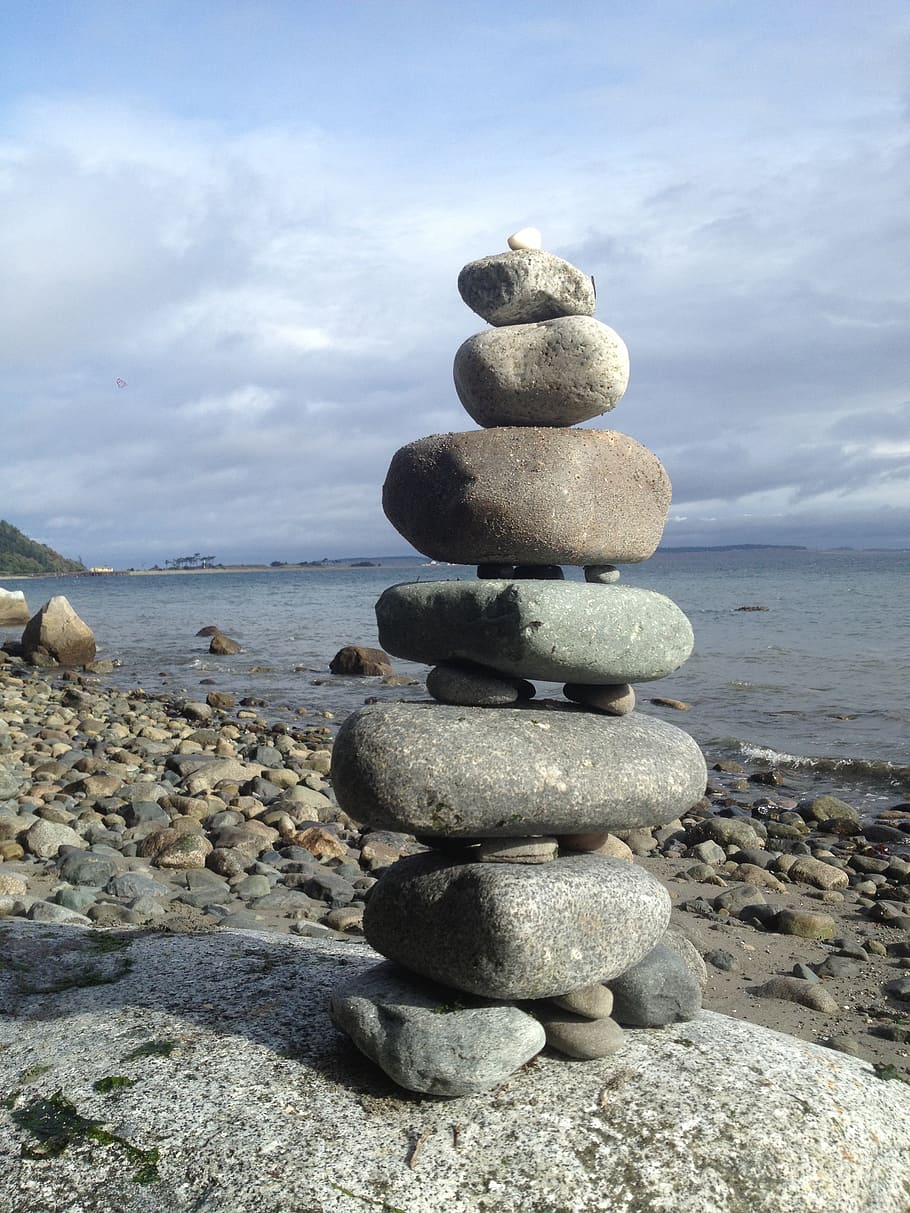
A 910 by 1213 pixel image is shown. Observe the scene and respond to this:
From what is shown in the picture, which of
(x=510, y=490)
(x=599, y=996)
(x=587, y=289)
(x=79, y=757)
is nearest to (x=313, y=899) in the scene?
(x=599, y=996)

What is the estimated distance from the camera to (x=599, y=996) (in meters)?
4.86

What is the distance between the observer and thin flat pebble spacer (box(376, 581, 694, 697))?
5027 millimetres

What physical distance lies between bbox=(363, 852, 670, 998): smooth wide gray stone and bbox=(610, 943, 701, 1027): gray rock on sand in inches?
8.2

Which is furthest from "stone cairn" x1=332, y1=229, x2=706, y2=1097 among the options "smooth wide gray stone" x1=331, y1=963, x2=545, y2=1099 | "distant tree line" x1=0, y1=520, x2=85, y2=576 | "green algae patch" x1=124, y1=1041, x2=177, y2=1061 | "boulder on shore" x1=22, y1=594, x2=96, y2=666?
"distant tree line" x1=0, y1=520, x2=85, y2=576

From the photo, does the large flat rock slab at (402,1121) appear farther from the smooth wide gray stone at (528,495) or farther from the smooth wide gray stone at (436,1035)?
the smooth wide gray stone at (528,495)

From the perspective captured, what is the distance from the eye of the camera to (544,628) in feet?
16.4

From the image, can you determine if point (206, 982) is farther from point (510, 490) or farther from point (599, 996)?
point (510, 490)

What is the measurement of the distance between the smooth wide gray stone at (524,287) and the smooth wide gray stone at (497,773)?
2.43 meters

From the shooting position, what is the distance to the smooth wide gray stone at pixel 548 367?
18.4 feet

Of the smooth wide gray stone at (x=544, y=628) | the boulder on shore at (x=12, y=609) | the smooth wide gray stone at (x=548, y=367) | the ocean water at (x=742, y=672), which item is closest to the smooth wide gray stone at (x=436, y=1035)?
the smooth wide gray stone at (x=544, y=628)

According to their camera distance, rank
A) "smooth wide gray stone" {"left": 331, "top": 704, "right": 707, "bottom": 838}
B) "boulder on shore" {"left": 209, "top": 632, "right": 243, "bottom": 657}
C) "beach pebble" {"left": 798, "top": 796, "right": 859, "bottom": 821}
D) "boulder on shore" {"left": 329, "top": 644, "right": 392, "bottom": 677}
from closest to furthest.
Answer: "smooth wide gray stone" {"left": 331, "top": 704, "right": 707, "bottom": 838}, "beach pebble" {"left": 798, "top": 796, "right": 859, "bottom": 821}, "boulder on shore" {"left": 329, "top": 644, "right": 392, "bottom": 677}, "boulder on shore" {"left": 209, "top": 632, "right": 243, "bottom": 657}

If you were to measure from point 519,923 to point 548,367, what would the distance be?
305 centimetres

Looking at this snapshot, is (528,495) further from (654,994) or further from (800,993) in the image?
(800,993)

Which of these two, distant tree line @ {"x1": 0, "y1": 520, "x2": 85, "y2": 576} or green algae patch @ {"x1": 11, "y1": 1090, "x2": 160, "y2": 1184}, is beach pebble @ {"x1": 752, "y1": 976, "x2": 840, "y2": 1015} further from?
distant tree line @ {"x1": 0, "y1": 520, "x2": 85, "y2": 576}
